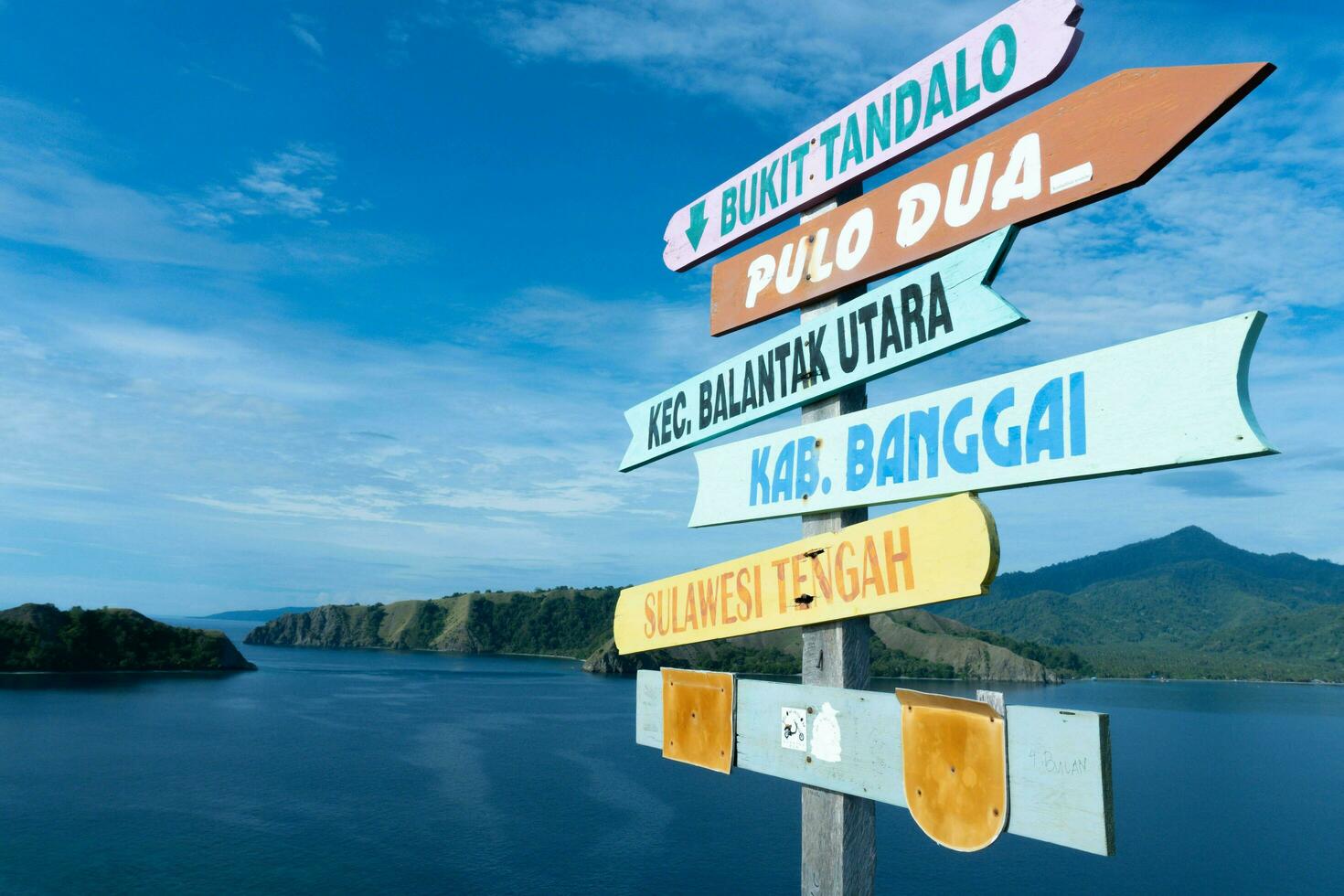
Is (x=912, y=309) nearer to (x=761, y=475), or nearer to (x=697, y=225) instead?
(x=761, y=475)

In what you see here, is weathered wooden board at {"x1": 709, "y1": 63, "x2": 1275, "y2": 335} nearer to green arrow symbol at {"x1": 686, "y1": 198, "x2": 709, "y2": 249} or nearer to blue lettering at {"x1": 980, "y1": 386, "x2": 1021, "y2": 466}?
green arrow symbol at {"x1": 686, "y1": 198, "x2": 709, "y2": 249}

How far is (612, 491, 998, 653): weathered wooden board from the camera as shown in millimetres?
4789

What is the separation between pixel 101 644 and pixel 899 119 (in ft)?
621

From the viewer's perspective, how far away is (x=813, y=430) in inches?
243

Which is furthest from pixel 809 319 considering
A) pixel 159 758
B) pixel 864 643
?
pixel 159 758

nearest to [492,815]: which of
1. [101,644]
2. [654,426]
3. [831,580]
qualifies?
[654,426]

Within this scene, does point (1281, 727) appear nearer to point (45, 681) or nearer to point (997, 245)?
point (997, 245)

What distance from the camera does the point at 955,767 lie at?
15.8 ft

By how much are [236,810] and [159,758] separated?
75.0 ft

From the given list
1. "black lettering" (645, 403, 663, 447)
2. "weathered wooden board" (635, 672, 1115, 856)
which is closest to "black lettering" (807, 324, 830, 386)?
"black lettering" (645, 403, 663, 447)

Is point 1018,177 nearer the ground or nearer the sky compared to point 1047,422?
nearer the sky

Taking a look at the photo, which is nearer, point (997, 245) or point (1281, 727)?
point (997, 245)

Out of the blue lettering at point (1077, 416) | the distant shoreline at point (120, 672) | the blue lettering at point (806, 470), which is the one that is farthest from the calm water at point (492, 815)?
the blue lettering at point (1077, 416)

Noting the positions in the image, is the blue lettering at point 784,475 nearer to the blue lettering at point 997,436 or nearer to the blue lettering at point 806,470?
the blue lettering at point 806,470
